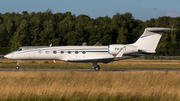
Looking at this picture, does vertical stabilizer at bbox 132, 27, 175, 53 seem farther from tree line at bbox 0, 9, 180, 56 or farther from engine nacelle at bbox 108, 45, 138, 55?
tree line at bbox 0, 9, 180, 56

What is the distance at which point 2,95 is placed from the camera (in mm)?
12234

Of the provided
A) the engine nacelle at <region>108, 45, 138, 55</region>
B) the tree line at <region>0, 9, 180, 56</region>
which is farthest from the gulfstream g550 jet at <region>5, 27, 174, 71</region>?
the tree line at <region>0, 9, 180, 56</region>

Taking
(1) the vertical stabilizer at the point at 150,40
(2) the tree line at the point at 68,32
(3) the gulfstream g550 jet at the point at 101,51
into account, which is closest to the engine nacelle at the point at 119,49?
(3) the gulfstream g550 jet at the point at 101,51

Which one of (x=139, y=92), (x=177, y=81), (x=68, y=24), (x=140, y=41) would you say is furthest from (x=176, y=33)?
(x=139, y=92)

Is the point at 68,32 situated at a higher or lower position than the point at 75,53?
higher

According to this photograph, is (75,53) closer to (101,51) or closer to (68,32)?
(101,51)

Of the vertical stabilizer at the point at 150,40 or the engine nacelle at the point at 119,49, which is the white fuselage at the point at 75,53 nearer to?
the engine nacelle at the point at 119,49

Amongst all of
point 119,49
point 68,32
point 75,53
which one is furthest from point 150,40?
point 68,32

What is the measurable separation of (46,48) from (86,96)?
18.0 meters

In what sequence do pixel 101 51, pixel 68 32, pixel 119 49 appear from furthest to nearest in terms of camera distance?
pixel 68 32
pixel 101 51
pixel 119 49

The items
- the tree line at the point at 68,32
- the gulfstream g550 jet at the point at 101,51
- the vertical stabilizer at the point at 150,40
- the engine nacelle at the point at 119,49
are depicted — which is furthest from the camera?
the tree line at the point at 68,32

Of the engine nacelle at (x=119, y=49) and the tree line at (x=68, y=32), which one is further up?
the tree line at (x=68, y=32)

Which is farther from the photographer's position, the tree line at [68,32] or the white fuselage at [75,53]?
the tree line at [68,32]

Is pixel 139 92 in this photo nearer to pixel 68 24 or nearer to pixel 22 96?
pixel 22 96
